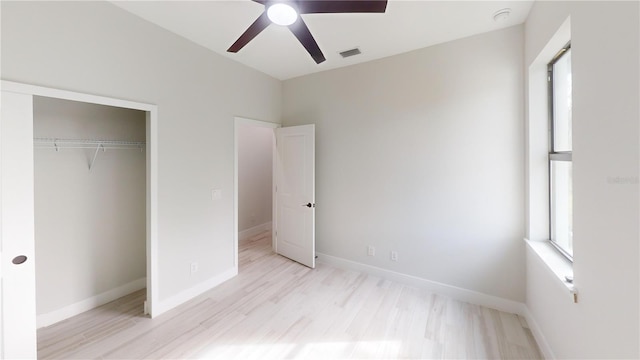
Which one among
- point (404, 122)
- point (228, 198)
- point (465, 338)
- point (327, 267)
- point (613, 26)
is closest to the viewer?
point (613, 26)

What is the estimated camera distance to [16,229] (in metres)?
1.59

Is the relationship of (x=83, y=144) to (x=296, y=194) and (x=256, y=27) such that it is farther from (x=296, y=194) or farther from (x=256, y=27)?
(x=296, y=194)

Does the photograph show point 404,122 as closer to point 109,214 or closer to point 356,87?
point 356,87

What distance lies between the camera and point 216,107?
115 inches

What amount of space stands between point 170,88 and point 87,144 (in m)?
0.98

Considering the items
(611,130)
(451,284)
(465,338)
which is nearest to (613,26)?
(611,130)

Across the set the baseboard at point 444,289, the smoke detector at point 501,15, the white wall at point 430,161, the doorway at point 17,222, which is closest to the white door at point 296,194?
the white wall at point 430,161

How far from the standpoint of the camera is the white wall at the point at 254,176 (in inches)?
193

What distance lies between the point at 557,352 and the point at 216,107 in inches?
151

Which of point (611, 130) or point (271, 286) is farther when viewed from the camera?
point (271, 286)

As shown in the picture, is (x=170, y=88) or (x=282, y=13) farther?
(x=170, y=88)

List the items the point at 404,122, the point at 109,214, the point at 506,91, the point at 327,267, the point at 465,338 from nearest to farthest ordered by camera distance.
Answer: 1. the point at 465,338
2. the point at 506,91
3. the point at 109,214
4. the point at 404,122
5. the point at 327,267

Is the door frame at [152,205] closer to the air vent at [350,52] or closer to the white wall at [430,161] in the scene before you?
the white wall at [430,161]

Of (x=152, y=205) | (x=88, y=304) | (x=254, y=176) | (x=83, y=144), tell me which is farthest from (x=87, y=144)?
(x=254, y=176)
